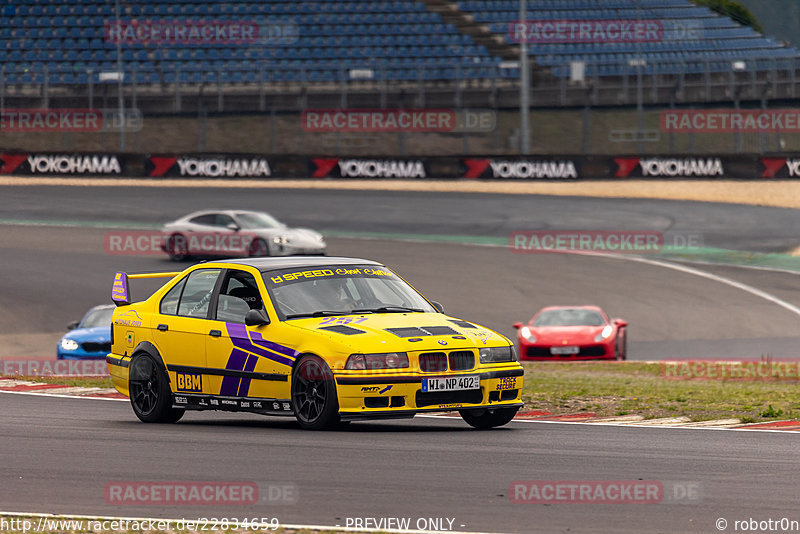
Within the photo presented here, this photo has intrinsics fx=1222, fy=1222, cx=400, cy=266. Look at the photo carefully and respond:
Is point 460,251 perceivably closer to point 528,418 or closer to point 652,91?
point 652,91

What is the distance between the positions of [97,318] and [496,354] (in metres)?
11.7

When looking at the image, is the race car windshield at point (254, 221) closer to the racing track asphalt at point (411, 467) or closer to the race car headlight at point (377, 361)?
the racing track asphalt at point (411, 467)

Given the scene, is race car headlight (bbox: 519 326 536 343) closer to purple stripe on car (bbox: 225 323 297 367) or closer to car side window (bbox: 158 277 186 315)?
car side window (bbox: 158 277 186 315)

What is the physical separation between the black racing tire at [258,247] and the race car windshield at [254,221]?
519 mm

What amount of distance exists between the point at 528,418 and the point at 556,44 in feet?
142

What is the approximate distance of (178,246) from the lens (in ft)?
98.4

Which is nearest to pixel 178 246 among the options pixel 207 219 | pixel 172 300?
pixel 207 219

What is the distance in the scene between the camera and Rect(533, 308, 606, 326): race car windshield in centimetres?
2150

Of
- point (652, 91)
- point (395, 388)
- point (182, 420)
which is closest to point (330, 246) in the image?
point (652, 91)

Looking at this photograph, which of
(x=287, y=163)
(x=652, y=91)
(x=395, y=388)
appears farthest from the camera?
(x=652, y=91)

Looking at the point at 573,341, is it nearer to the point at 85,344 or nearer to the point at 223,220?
the point at 85,344

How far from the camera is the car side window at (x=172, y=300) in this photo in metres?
10.9

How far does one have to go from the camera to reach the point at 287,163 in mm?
41844

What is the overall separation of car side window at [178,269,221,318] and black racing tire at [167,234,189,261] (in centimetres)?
1934
